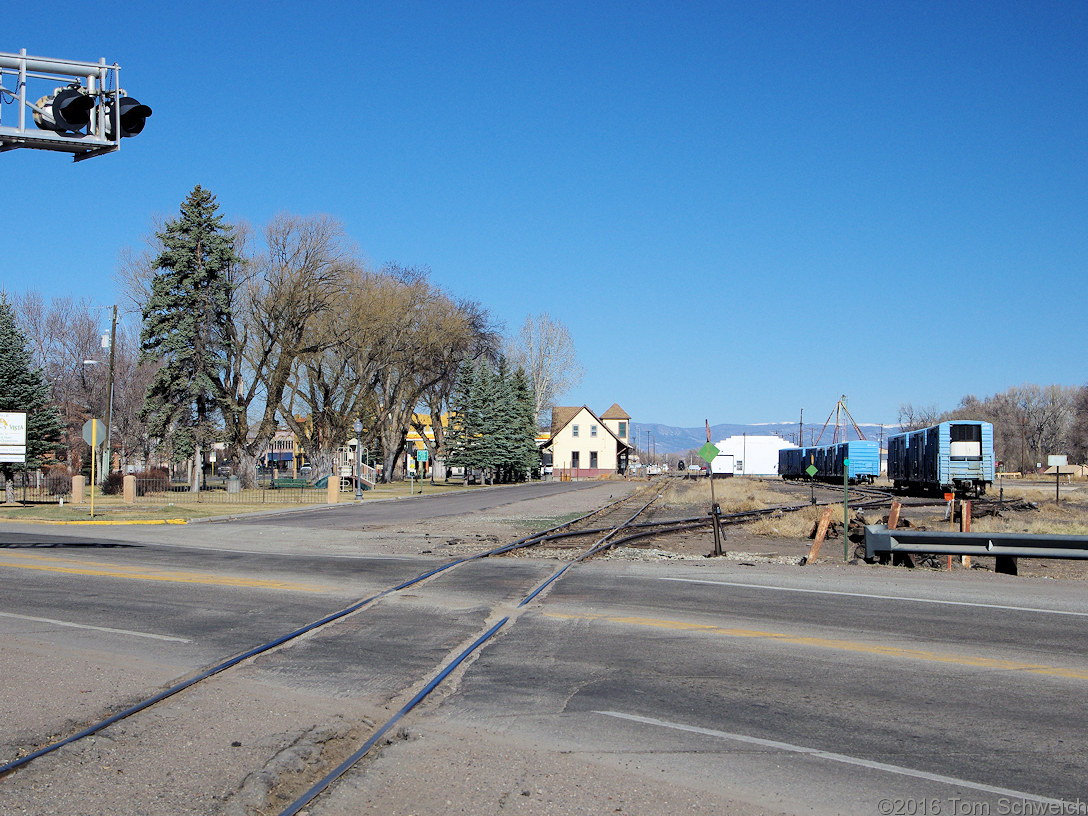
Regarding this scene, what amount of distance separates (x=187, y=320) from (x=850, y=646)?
49.5 metres

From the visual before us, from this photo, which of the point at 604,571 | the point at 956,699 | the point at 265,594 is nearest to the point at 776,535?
the point at 604,571

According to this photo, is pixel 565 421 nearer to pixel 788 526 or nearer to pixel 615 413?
pixel 615 413

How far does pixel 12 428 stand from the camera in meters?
35.7

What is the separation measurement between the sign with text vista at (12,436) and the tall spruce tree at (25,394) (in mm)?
5312

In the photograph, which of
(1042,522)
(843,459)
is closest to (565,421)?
(843,459)

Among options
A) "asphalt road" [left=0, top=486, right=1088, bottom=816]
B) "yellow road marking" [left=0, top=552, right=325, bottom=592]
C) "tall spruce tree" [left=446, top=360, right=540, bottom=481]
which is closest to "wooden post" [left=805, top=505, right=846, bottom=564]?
"asphalt road" [left=0, top=486, right=1088, bottom=816]

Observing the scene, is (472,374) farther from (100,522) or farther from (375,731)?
(375,731)

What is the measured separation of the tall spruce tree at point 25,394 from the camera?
4200 cm

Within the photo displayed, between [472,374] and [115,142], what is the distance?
7015cm

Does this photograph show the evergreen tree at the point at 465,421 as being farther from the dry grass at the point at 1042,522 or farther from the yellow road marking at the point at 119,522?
the yellow road marking at the point at 119,522

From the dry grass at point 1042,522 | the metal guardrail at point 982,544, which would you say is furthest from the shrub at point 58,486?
the metal guardrail at point 982,544

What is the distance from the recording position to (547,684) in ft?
25.6

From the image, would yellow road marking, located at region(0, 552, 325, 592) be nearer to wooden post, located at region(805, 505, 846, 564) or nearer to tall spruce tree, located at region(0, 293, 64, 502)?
wooden post, located at region(805, 505, 846, 564)

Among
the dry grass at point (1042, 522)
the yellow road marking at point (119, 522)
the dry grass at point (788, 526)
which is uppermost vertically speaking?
the dry grass at point (1042, 522)
